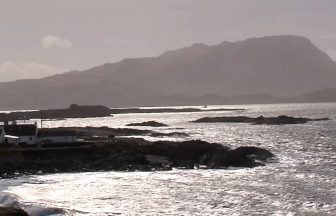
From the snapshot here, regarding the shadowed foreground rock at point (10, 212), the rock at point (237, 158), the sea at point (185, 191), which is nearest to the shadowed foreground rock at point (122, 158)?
the rock at point (237, 158)

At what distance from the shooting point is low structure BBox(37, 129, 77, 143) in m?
92.4

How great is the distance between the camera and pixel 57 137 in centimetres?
9319

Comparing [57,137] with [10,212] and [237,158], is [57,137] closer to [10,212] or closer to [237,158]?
[237,158]

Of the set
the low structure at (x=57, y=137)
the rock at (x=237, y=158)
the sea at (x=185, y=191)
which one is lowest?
the sea at (x=185, y=191)

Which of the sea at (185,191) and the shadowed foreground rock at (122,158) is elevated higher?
the shadowed foreground rock at (122,158)

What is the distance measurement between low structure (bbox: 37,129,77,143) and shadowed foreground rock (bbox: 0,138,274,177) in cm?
471

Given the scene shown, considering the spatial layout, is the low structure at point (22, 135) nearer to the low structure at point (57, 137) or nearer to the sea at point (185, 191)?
the low structure at point (57, 137)

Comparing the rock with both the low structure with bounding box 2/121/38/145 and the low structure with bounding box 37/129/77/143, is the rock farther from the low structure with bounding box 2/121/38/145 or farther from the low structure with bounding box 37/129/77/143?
the low structure with bounding box 2/121/38/145

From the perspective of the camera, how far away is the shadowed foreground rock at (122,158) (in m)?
76.6

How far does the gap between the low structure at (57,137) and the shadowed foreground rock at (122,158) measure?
471 cm

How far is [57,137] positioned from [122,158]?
681 inches

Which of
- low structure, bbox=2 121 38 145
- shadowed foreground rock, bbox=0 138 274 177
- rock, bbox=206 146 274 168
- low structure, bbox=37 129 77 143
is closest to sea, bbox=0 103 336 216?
rock, bbox=206 146 274 168

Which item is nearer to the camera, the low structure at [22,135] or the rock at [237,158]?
the rock at [237,158]

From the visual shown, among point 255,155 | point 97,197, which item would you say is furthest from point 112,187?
point 255,155
